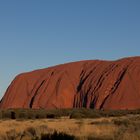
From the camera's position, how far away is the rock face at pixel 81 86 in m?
90.6

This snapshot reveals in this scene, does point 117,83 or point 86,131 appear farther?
point 117,83

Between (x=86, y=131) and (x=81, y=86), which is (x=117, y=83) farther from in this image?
(x=86, y=131)

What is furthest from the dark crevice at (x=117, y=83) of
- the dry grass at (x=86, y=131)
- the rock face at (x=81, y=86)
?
the dry grass at (x=86, y=131)

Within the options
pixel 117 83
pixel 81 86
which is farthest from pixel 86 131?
pixel 81 86

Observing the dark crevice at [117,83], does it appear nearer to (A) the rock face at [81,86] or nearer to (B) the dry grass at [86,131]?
(A) the rock face at [81,86]

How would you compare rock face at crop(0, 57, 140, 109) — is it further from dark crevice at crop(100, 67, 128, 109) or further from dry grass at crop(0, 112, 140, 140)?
dry grass at crop(0, 112, 140, 140)

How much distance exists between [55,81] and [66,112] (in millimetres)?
35925

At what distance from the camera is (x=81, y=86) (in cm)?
10400

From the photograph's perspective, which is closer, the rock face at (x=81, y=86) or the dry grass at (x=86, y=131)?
the dry grass at (x=86, y=131)

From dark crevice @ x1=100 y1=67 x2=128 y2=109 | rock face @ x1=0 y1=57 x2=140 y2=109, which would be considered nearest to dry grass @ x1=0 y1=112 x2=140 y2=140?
rock face @ x1=0 y1=57 x2=140 y2=109

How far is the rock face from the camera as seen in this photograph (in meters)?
90.6

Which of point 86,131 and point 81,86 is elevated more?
point 86,131

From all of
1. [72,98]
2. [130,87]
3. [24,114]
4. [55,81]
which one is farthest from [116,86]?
[24,114]

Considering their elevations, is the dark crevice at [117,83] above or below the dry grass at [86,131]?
below
